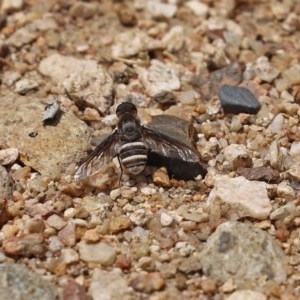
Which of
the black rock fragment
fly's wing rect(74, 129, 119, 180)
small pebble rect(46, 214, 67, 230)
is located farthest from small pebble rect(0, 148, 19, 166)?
the black rock fragment

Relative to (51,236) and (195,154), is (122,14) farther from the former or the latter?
(51,236)

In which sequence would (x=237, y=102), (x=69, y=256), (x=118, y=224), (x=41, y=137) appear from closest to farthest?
(x=69, y=256), (x=118, y=224), (x=41, y=137), (x=237, y=102)

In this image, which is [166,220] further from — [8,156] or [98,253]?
[8,156]

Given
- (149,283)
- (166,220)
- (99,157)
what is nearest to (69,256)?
(149,283)

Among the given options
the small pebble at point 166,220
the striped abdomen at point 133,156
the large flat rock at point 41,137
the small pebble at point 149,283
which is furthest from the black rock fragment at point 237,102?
the small pebble at point 149,283

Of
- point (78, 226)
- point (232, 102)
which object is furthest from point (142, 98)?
point (78, 226)

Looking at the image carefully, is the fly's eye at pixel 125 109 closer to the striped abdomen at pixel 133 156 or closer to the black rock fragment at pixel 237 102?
the striped abdomen at pixel 133 156

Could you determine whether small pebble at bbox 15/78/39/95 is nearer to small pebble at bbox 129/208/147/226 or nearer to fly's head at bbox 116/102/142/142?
fly's head at bbox 116/102/142/142
